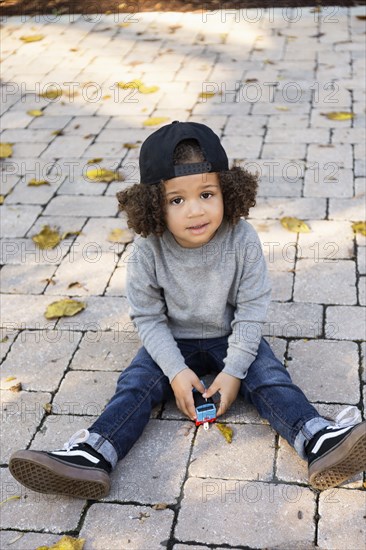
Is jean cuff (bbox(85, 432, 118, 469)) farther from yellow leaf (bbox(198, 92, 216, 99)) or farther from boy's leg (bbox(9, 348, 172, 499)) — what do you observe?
yellow leaf (bbox(198, 92, 216, 99))

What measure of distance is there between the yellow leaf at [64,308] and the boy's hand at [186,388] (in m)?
0.85

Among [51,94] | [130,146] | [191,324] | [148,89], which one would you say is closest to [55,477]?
[191,324]

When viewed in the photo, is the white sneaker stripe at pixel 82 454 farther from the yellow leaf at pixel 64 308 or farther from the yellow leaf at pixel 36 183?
the yellow leaf at pixel 36 183

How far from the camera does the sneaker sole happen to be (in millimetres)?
2359

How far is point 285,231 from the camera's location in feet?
12.6

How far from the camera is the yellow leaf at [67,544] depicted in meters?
2.31

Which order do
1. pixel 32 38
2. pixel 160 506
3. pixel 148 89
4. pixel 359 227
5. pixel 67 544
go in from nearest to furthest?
1. pixel 67 544
2. pixel 160 506
3. pixel 359 227
4. pixel 148 89
5. pixel 32 38

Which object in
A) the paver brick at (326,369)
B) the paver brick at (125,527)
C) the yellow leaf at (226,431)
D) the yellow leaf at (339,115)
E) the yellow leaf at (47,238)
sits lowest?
the yellow leaf at (47,238)

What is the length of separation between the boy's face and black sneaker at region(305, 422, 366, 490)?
747mm

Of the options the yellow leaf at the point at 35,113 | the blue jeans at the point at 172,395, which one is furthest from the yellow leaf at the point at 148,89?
the blue jeans at the point at 172,395

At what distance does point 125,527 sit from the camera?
2.38 meters

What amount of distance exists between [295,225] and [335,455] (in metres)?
1.71

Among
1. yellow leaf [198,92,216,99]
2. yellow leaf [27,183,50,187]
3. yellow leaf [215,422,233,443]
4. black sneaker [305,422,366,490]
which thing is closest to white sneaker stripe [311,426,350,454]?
black sneaker [305,422,366,490]

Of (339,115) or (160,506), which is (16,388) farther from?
(339,115)
